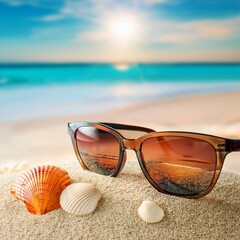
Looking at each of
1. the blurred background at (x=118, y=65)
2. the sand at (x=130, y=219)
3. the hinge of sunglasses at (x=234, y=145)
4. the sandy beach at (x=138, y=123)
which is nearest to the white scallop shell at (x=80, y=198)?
the sand at (x=130, y=219)

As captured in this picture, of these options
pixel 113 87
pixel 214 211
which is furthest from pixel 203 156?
pixel 113 87

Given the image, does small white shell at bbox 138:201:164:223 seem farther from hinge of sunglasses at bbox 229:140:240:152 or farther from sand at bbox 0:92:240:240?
hinge of sunglasses at bbox 229:140:240:152

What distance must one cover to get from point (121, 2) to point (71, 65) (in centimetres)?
53

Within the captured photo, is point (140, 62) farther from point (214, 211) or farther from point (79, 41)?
point (214, 211)

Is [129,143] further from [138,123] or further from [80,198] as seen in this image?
[138,123]

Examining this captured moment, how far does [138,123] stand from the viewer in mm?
1440

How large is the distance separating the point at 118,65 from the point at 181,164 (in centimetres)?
131

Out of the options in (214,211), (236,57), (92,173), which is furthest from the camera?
(236,57)

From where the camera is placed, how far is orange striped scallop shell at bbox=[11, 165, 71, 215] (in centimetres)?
49

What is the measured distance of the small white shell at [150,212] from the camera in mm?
459

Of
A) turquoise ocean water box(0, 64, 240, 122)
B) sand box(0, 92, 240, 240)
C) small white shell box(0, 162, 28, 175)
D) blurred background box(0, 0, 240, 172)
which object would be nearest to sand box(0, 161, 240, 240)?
sand box(0, 92, 240, 240)

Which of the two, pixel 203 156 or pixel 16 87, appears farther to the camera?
pixel 16 87

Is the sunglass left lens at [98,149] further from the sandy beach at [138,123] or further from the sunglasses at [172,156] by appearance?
the sandy beach at [138,123]

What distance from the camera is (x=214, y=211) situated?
48cm
